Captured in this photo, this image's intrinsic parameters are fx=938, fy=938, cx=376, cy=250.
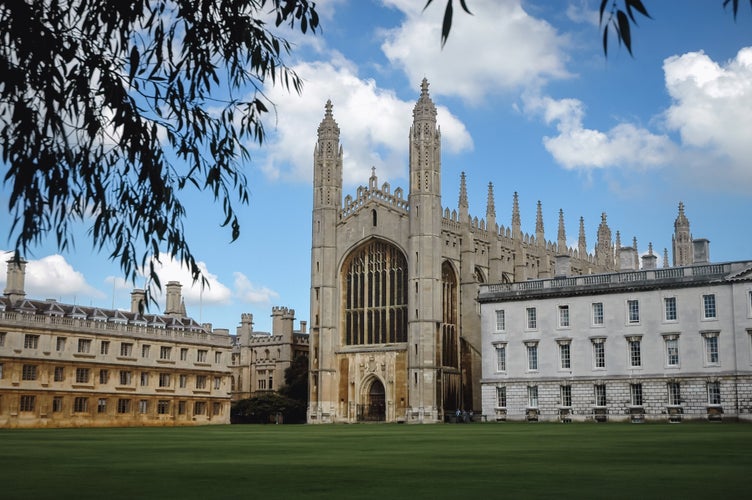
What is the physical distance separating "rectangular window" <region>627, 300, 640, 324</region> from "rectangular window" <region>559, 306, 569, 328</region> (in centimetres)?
405

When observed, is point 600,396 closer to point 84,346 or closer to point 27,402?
point 84,346

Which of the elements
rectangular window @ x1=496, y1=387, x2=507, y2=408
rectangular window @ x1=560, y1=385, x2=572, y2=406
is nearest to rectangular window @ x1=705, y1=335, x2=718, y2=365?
rectangular window @ x1=560, y1=385, x2=572, y2=406

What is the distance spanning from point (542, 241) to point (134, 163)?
76.7m

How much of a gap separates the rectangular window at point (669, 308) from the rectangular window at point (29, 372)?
39.1 m

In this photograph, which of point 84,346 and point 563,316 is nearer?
point 563,316

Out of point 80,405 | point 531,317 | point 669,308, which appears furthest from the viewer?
point 80,405

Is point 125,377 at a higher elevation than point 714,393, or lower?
higher

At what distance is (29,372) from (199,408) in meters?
16.0

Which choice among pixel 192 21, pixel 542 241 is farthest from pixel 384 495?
pixel 542 241

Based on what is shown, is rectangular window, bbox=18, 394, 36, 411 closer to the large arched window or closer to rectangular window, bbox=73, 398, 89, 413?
rectangular window, bbox=73, 398, 89, 413

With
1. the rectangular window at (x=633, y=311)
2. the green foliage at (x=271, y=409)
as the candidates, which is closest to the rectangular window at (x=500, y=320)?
the rectangular window at (x=633, y=311)

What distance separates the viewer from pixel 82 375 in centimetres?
6272

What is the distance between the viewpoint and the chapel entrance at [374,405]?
233 feet

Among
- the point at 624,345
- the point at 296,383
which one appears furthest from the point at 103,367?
the point at 624,345
